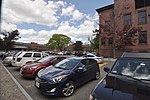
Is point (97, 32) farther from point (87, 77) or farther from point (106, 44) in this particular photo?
point (87, 77)

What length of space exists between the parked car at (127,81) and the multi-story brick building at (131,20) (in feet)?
76.3

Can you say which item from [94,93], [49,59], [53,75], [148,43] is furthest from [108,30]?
[94,93]

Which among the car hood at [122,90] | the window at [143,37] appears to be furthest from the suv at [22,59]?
the window at [143,37]

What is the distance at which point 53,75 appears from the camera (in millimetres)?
6258

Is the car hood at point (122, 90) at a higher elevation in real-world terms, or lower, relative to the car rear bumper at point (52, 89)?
higher

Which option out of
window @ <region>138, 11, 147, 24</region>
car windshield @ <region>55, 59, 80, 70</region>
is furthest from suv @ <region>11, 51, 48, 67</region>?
window @ <region>138, 11, 147, 24</region>

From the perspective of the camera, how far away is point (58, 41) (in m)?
93.5

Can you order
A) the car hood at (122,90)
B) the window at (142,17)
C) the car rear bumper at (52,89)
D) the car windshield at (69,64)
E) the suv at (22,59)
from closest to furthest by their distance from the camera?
the car hood at (122,90) → the car rear bumper at (52,89) → the car windshield at (69,64) → the suv at (22,59) → the window at (142,17)

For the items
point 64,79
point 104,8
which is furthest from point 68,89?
point 104,8

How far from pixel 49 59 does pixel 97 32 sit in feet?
72.9

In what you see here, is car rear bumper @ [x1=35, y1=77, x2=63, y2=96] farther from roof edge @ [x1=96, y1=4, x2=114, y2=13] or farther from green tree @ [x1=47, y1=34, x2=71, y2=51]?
green tree @ [x1=47, y1=34, x2=71, y2=51]

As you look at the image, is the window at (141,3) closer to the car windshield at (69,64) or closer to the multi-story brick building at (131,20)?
the multi-story brick building at (131,20)

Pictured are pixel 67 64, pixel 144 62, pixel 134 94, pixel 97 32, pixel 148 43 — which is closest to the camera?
pixel 134 94

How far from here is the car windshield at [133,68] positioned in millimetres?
4307
